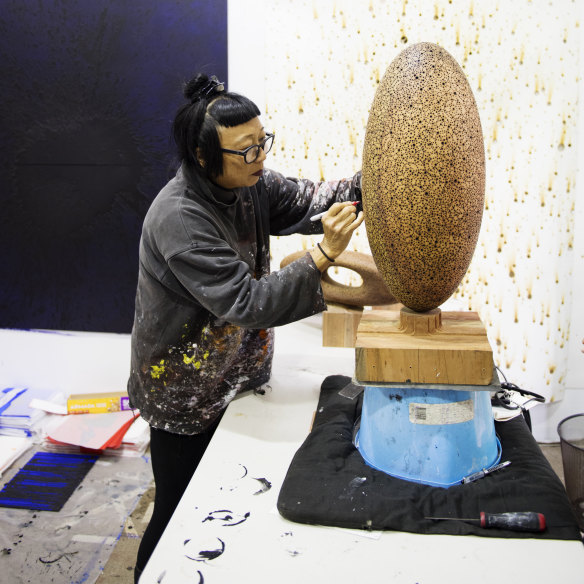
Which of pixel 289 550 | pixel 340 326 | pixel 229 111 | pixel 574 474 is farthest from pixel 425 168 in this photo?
pixel 574 474

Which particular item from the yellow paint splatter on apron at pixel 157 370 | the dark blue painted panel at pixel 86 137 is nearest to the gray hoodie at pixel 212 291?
the yellow paint splatter on apron at pixel 157 370

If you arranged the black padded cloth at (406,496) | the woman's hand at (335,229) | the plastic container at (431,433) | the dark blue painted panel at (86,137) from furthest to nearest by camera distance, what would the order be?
the dark blue painted panel at (86,137)
the woman's hand at (335,229)
the plastic container at (431,433)
the black padded cloth at (406,496)

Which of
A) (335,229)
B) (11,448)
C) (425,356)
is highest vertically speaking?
(335,229)

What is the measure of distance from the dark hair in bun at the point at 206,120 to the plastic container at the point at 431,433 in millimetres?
707

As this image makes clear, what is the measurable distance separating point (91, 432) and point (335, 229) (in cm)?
199

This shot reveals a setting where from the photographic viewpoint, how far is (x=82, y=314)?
9.53 ft

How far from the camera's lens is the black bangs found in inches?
55.4

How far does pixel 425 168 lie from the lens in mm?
1162

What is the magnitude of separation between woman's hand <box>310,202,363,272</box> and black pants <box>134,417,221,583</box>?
2.14ft

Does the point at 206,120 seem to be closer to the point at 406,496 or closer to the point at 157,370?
the point at 157,370

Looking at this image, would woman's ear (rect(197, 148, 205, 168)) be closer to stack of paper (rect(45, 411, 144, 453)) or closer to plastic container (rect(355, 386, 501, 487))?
plastic container (rect(355, 386, 501, 487))

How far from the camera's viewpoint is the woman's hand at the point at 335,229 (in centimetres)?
137

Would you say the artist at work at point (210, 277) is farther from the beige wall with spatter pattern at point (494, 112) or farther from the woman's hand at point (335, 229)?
the beige wall with spatter pattern at point (494, 112)

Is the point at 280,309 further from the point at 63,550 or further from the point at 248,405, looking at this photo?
the point at 63,550
